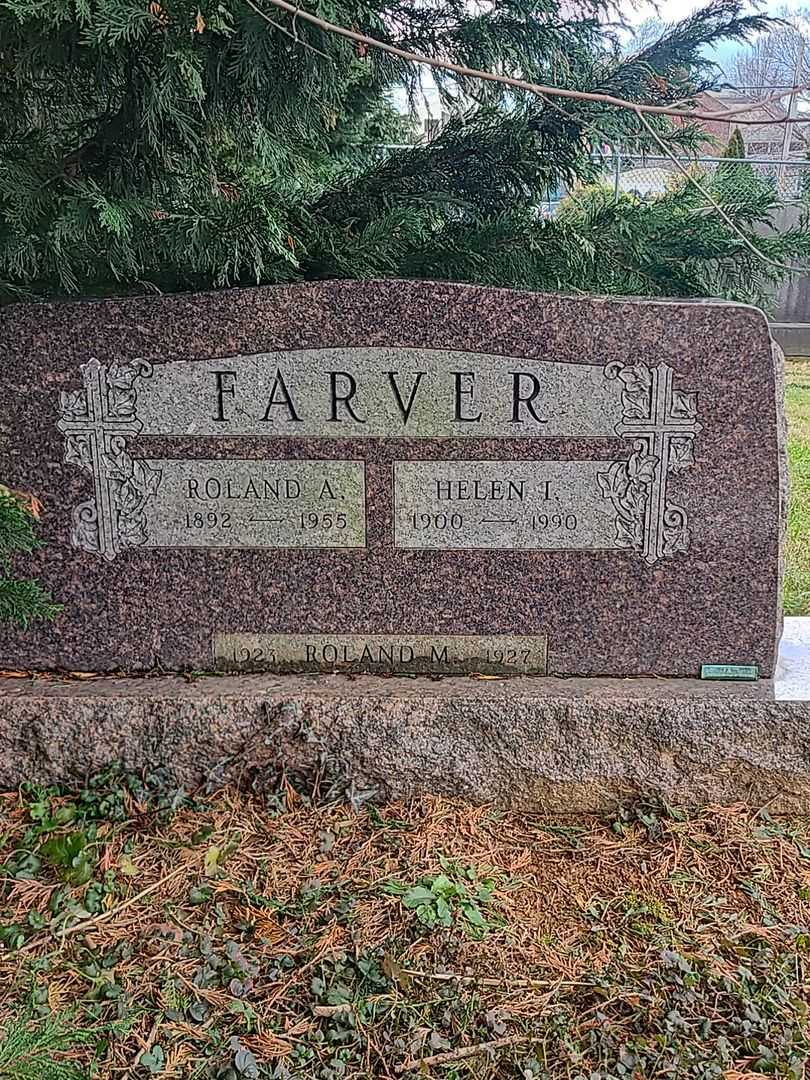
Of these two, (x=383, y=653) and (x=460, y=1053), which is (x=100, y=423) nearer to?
(x=383, y=653)

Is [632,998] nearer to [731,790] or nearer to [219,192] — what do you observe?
[731,790]

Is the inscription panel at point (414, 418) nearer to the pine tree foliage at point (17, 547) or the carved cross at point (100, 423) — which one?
the carved cross at point (100, 423)

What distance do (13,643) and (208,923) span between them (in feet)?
4.00

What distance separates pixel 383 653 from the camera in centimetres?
319

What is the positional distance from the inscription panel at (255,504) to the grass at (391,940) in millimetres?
783

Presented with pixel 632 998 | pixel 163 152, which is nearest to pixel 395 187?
pixel 163 152

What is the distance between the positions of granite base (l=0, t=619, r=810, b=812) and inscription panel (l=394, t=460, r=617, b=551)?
0.47m

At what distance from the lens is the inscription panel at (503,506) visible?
309 centimetres

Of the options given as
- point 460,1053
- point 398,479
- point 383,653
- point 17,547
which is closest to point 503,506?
point 398,479

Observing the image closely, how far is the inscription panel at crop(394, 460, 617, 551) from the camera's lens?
309 centimetres

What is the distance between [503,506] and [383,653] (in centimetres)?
61

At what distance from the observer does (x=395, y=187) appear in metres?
3.62

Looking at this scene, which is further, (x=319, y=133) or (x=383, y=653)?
(x=319, y=133)

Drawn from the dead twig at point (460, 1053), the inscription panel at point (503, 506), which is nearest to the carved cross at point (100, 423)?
the inscription panel at point (503, 506)
